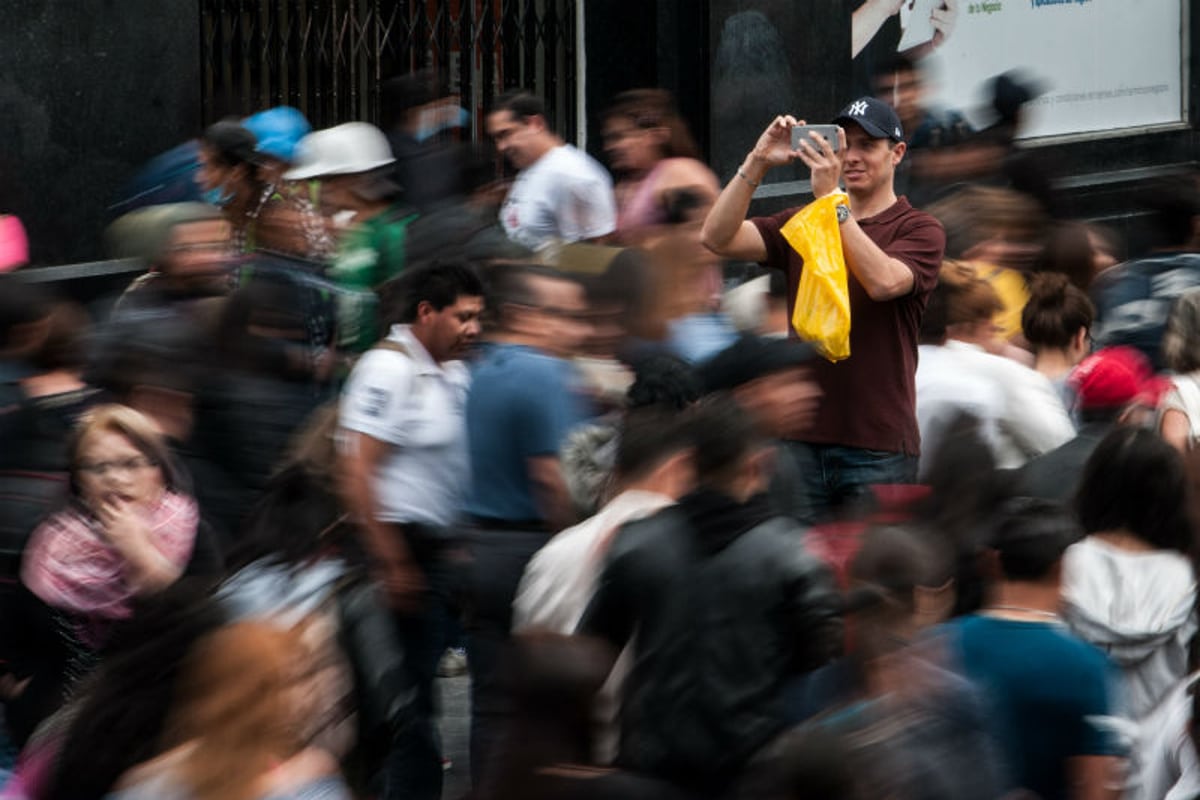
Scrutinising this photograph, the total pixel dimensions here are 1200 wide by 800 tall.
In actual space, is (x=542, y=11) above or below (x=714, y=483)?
above

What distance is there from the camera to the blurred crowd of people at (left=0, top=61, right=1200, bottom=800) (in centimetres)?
425

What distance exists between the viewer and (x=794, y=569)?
4.76 metres

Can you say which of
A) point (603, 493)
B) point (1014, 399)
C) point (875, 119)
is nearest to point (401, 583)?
point (603, 493)

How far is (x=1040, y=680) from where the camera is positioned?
4664 millimetres

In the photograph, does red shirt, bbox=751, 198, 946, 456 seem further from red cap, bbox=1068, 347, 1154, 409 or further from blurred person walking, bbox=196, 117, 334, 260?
blurred person walking, bbox=196, 117, 334, 260

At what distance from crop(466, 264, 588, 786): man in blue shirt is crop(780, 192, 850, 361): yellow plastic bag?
970 mm

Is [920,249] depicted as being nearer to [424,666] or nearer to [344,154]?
[424,666]

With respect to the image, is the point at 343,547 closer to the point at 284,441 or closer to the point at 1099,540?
the point at 284,441

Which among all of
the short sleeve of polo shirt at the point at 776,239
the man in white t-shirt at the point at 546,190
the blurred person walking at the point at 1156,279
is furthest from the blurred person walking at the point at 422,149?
the blurred person walking at the point at 1156,279

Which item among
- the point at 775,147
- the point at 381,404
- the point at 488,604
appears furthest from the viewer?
the point at 775,147

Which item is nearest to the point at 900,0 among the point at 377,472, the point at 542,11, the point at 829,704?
the point at 542,11

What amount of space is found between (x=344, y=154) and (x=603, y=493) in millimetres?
3408

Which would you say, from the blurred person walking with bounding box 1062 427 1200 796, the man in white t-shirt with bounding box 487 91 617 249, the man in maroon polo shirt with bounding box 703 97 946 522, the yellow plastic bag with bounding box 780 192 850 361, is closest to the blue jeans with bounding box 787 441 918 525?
the man in maroon polo shirt with bounding box 703 97 946 522

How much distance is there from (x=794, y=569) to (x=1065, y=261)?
4.21 metres
